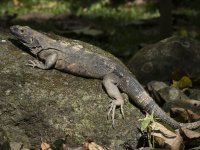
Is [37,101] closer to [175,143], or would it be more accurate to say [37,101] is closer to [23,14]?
→ [175,143]

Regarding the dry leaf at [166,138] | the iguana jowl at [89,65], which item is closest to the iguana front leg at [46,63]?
the iguana jowl at [89,65]

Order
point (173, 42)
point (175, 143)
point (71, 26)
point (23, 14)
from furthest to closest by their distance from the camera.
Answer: point (23, 14) < point (71, 26) < point (173, 42) < point (175, 143)

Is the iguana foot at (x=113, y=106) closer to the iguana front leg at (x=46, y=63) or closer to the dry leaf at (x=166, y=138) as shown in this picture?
the dry leaf at (x=166, y=138)

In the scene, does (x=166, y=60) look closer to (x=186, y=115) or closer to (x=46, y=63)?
(x=186, y=115)

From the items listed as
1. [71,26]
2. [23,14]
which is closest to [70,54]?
[71,26]

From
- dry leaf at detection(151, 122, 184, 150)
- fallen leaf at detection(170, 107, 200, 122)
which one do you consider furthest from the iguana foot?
fallen leaf at detection(170, 107, 200, 122)

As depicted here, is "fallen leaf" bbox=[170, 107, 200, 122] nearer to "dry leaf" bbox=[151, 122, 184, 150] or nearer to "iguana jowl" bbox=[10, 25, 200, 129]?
"iguana jowl" bbox=[10, 25, 200, 129]

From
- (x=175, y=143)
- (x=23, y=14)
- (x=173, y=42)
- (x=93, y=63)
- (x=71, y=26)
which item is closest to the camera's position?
(x=175, y=143)
